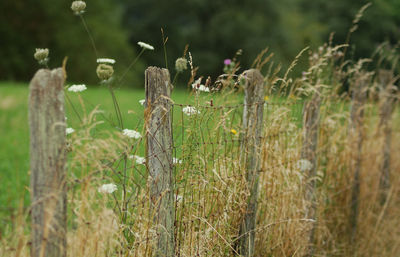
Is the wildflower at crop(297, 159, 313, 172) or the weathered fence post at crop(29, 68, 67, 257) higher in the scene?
the weathered fence post at crop(29, 68, 67, 257)

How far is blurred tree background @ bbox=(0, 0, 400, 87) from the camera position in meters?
23.9

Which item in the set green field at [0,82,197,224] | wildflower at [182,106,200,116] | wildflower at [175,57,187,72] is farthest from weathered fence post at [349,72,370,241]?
wildflower at [175,57,187,72]

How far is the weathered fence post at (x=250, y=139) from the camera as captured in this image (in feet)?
10.3

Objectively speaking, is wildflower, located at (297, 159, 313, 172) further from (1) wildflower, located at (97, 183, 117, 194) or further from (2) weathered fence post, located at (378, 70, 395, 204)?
(1) wildflower, located at (97, 183, 117, 194)

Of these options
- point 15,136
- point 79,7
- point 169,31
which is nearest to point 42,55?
point 79,7

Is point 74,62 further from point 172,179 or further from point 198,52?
point 172,179

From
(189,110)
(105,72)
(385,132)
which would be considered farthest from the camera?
(385,132)

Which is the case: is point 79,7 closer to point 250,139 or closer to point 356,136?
point 250,139

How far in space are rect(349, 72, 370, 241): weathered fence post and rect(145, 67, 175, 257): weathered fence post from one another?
2.79m

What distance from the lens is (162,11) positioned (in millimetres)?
30781

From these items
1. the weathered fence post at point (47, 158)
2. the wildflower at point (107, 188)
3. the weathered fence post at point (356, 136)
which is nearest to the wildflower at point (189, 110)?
the wildflower at point (107, 188)

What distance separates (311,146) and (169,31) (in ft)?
89.8

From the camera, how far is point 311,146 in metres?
3.93

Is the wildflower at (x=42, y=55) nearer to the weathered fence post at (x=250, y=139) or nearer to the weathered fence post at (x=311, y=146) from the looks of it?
the weathered fence post at (x=250, y=139)
